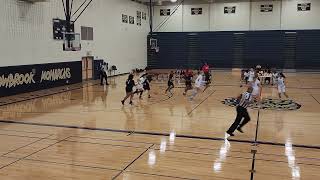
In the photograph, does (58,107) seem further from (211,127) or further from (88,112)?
(211,127)

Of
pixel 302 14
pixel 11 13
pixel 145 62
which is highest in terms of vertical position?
pixel 302 14

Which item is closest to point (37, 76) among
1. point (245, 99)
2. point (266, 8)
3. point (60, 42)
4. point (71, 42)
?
point (60, 42)

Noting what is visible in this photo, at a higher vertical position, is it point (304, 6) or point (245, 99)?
point (304, 6)

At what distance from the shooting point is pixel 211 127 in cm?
1128

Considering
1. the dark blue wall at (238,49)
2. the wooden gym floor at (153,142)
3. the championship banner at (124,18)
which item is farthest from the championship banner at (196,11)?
the wooden gym floor at (153,142)

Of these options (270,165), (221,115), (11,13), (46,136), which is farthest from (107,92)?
(270,165)

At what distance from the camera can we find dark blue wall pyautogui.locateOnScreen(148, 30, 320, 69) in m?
35.4

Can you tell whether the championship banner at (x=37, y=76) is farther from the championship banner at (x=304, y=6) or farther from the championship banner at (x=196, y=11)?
the championship banner at (x=304, y=6)

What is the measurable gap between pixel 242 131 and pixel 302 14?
2881 cm

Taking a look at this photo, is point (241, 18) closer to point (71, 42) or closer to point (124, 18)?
point (124, 18)

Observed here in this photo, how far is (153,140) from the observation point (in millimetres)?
9594

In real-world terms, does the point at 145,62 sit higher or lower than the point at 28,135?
higher

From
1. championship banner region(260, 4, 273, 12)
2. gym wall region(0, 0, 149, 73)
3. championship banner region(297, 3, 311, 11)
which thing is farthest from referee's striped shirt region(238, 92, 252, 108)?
championship banner region(297, 3, 311, 11)

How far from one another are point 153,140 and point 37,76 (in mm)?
13979
